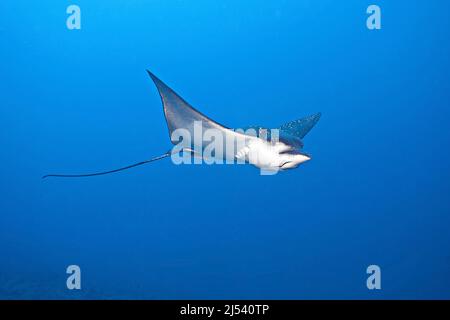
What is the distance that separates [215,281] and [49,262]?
21.9 ft

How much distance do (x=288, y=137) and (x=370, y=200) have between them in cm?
1551

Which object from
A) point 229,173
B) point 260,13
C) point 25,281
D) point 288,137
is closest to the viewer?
point 288,137

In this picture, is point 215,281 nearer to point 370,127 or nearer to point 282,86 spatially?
point 282,86

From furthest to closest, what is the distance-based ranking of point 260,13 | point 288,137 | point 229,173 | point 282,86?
1. point 229,173
2. point 282,86
3. point 260,13
4. point 288,137

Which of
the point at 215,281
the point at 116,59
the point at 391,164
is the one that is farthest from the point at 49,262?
the point at 391,164

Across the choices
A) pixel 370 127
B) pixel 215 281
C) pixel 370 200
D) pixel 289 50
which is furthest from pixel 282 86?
pixel 215 281

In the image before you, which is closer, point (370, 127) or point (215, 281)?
point (215, 281)

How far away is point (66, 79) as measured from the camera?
1409 centimetres

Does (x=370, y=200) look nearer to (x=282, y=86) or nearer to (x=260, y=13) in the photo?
(x=282, y=86)

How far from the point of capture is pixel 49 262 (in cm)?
1297

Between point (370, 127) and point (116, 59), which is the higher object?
point (116, 59)

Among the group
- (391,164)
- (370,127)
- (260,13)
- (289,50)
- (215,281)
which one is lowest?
(215,281)

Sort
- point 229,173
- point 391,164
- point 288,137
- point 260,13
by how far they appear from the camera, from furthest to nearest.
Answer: point 229,173
point 391,164
point 260,13
point 288,137
